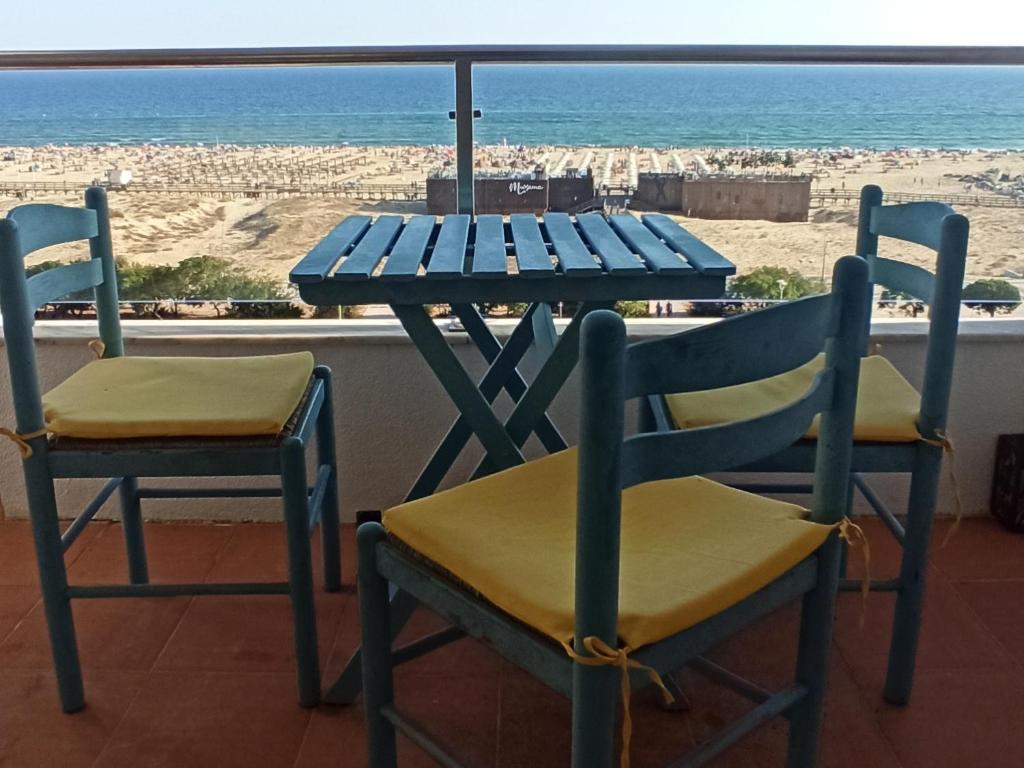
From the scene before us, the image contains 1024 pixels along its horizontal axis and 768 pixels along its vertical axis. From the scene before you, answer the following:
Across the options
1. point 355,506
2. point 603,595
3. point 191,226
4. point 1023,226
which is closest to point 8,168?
point 191,226

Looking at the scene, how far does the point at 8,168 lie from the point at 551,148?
151 centimetres

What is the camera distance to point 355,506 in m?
2.85

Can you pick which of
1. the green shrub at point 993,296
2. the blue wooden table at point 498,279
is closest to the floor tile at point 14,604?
the blue wooden table at point 498,279

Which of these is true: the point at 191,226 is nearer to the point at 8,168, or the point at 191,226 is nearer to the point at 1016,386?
the point at 8,168

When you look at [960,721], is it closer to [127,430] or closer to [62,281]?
[127,430]

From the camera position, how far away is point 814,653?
145 cm

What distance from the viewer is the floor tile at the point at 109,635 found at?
2152 millimetres

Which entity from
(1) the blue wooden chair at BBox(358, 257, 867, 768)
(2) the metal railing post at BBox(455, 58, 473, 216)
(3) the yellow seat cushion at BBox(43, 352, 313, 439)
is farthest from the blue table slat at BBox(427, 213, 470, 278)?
(2) the metal railing post at BBox(455, 58, 473, 216)

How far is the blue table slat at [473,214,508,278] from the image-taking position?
5.06 feet

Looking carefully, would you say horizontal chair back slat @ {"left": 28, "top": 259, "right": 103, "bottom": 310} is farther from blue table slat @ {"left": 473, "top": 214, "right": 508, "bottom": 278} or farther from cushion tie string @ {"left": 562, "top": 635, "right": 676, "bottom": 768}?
cushion tie string @ {"left": 562, "top": 635, "right": 676, "bottom": 768}

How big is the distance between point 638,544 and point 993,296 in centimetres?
198

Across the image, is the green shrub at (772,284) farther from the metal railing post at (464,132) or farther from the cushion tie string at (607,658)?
the cushion tie string at (607,658)

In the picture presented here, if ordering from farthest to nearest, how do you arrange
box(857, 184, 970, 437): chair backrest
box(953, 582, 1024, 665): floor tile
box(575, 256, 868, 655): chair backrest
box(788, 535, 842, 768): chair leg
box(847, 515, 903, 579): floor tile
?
box(847, 515, 903, 579): floor tile → box(953, 582, 1024, 665): floor tile → box(857, 184, 970, 437): chair backrest → box(788, 535, 842, 768): chair leg → box(575, 256, 868, 655): chair backrest

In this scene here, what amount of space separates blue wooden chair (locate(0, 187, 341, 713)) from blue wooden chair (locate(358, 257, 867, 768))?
1.41ft
